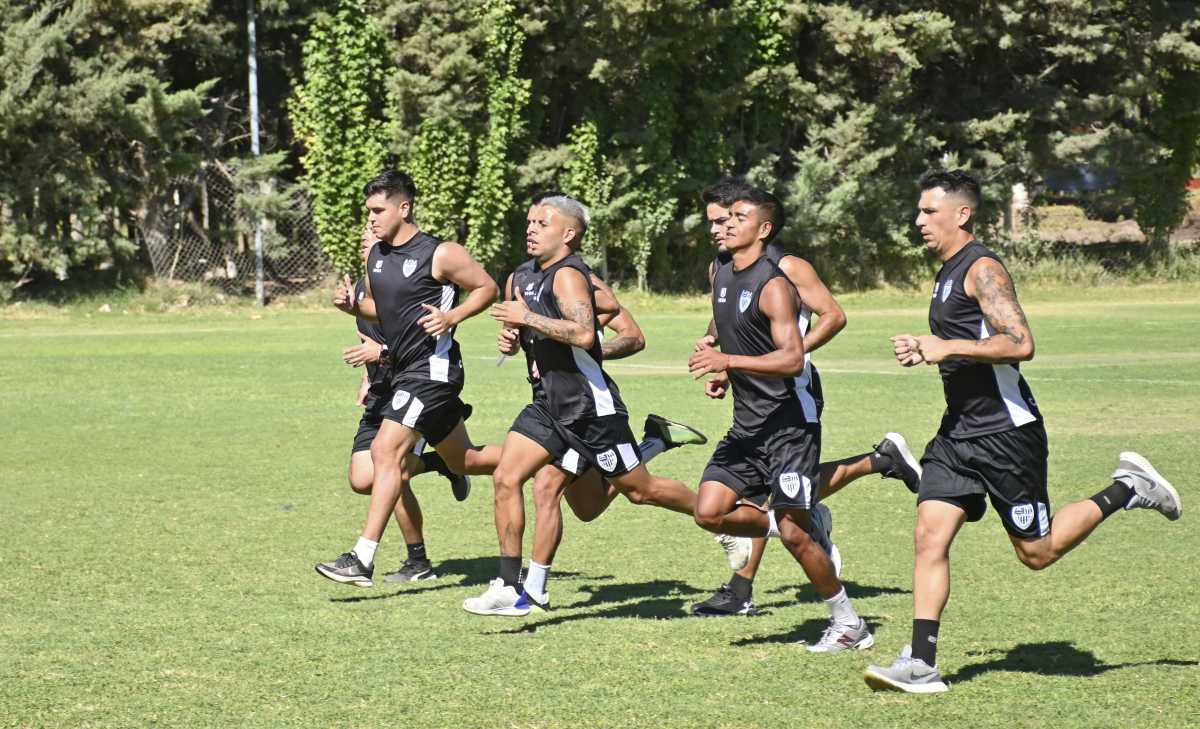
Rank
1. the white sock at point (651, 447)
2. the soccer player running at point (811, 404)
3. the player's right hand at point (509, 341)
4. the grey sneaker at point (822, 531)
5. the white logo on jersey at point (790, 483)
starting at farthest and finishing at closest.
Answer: the white sock at point (651, 447) < the player's right hand at point (509, 341) < the soccer player running at point (811, 404) < the grey sneaker at point (822, 531) < the white logo on jersey at point (790, 483)

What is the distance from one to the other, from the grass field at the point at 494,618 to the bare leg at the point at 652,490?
1.88 feet

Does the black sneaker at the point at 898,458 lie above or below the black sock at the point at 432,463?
above

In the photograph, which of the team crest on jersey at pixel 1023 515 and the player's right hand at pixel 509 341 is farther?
the player's right hand at pixel 509 341

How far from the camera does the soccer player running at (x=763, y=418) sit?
7.09m

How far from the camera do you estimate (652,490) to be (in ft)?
26.3

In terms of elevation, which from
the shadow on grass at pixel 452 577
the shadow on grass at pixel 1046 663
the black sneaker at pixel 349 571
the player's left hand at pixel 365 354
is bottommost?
the shadow on grass at pixel 452 577

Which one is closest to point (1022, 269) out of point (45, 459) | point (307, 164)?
point (307, 164)

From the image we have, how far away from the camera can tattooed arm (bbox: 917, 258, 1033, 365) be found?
623cm

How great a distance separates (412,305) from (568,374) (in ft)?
4.19

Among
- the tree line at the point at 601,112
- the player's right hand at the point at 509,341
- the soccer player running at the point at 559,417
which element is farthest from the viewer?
the tree line at the point at 601,112

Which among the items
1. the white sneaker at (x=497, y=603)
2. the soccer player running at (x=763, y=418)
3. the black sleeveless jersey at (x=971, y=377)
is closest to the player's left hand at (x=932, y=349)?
the black sleeveless jersey at (x=971, y=377)

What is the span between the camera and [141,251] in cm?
3850

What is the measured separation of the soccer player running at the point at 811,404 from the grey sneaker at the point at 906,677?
141 centimetres

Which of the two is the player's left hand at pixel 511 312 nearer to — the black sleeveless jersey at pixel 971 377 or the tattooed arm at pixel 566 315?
the tattooed arm at pixel 566 315
